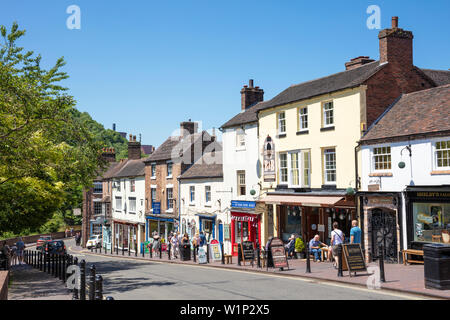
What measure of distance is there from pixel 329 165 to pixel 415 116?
498 cm

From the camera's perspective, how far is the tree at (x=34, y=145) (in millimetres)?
15312

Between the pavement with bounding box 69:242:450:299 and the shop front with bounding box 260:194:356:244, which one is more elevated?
the shop front with bounding box 260:194:356:244

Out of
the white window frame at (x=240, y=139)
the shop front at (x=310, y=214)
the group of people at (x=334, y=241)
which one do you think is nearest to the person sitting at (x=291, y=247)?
the shop front at (x=310, y=214)

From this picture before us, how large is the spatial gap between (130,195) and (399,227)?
33560mm

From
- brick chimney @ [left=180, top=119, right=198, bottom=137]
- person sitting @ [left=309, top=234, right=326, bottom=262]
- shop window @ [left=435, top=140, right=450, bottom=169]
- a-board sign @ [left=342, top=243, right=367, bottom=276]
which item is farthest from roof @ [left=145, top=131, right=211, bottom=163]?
a-board sign @ [left=342, top=243, right=367, bottom=276]

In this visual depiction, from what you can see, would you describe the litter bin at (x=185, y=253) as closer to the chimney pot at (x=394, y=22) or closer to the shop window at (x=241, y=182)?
the shop window at (x=241, y=182)

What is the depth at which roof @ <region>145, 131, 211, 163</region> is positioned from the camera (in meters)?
40.4

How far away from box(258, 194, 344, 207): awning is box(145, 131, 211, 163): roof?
45.1ft

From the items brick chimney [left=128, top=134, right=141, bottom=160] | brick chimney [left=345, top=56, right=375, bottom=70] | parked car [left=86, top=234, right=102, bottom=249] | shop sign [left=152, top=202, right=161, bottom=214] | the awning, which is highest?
brick chimney [left=345, top=56, right=375, bottom=70]

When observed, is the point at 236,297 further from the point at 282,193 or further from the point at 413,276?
the point at 282,193

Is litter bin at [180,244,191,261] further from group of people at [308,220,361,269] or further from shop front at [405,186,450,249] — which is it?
shop front at [405,186,450,249]

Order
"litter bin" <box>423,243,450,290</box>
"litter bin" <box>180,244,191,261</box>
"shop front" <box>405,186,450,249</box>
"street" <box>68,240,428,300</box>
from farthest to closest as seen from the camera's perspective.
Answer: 1. "litter bin" <box>180,244,191,261</box>
2. "shop front" <box>405,186,450,249</box>
3. "street" <box>68,240,428,300</box>
4. "litter bin" <box>423,243,450,290</box>

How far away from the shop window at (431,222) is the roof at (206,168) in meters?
16.3

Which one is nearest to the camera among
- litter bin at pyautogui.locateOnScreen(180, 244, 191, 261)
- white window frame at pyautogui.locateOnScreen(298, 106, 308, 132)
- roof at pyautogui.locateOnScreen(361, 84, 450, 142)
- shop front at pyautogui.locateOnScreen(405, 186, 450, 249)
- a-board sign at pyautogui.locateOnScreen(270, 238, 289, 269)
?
shop front at pyautogui.locateOnScreen(405, 186, 450, 249)
